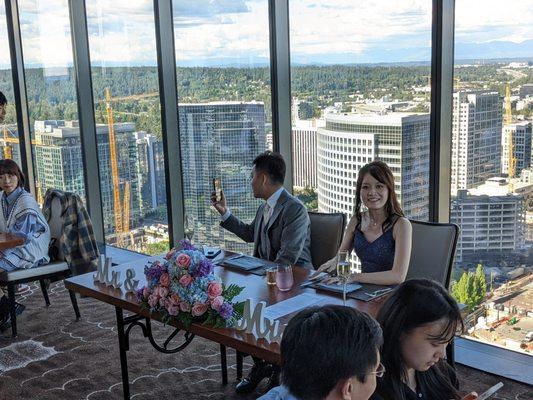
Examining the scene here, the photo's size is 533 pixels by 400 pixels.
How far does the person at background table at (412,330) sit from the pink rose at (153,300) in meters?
1.22

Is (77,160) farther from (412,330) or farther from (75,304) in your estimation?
(412,330)

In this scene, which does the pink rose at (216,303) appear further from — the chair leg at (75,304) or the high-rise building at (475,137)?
the chair leg at (75,304)

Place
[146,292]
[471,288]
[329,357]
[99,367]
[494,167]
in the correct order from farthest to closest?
[99,367], [471,288], [494,167], [146,292], [329,357]

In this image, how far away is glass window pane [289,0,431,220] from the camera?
401 centimetres

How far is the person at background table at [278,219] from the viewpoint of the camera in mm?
3750

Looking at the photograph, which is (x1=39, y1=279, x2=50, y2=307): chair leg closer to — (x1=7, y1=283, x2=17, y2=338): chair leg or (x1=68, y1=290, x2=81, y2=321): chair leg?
(x1=68, y1=290, x2=81, y2=321): chair leg

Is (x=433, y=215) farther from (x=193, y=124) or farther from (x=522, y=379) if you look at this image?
(x=193, y=124)

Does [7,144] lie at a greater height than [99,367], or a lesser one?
greater

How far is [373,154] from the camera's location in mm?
4234

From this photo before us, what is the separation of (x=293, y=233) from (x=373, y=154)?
2.87ft

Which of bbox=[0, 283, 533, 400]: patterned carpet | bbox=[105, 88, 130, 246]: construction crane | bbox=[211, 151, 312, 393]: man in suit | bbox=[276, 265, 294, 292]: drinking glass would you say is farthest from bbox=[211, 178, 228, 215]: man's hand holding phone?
bbox=[105, 88, 130, 246]: construction crane

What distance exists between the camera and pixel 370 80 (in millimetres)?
4270

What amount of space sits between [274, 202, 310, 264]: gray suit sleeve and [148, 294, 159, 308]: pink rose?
39.6 inches

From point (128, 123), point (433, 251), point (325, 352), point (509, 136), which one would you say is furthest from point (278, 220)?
point (128, 123)
